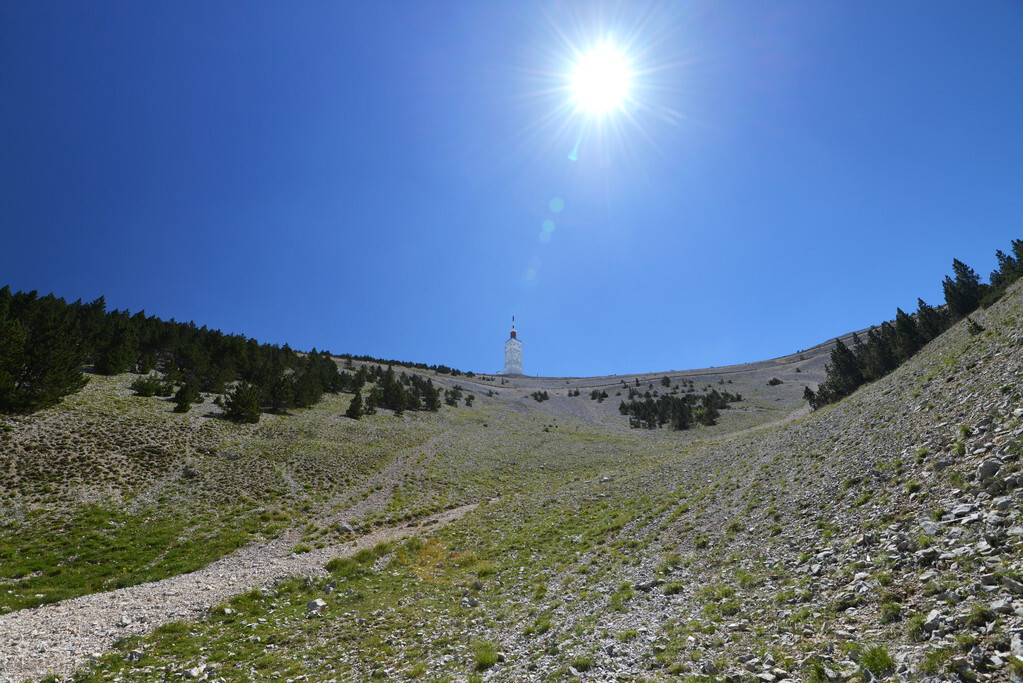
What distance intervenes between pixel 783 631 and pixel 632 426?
71215mm

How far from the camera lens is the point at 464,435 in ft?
191

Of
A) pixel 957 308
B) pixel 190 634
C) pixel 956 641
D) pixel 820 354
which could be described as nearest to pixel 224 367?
pixel 190 634

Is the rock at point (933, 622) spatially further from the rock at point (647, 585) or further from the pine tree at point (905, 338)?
the pine tree at point (905, 338)

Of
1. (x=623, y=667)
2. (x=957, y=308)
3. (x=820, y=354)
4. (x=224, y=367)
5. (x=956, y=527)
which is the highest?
(x=820, y=354)

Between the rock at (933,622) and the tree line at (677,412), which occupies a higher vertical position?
the tree line at (677,412)

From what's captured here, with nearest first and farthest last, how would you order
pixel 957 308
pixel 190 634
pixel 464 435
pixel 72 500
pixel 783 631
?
pixel 783 631, pixel 190 634, pixel 72 500, pixel 957 308, pixel 464 435

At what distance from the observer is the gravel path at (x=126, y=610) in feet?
41.1

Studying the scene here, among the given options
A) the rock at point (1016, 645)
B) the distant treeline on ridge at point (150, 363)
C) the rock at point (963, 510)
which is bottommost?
the rock at point (1016, 645)

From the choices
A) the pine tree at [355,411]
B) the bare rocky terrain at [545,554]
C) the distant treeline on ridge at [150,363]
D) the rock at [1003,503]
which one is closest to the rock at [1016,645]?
the bare rocky terrain at [545,554]

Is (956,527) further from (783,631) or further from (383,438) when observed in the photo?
(383,438)

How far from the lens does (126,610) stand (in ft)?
53.5

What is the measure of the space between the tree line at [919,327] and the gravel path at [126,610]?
2458 inches

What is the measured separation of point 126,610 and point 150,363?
51476mm

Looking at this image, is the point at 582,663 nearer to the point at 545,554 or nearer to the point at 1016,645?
the point at 1016,645
